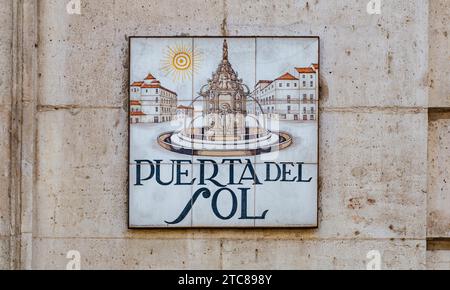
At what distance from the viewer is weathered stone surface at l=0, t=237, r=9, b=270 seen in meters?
5.09

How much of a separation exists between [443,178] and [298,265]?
1410 millimetres

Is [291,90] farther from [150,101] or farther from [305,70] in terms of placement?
[150,101]

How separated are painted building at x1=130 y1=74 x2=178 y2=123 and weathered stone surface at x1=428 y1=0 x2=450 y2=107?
2146 mm

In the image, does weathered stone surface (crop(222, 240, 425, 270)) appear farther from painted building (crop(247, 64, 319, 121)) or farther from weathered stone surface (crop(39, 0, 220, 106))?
weathered stone surface (crop(39, 0, 220, 106))

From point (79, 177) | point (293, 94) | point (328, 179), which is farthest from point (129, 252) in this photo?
point (293, 94)

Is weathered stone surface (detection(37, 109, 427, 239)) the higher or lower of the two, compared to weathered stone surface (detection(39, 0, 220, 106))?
lower

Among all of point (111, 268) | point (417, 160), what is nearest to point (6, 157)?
point (111, 268)

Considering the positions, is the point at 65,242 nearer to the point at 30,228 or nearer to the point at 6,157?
the point at 30,228

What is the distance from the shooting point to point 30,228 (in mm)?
5133

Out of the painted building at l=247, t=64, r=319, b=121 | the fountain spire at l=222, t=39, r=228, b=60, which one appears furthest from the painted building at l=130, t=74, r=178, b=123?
the painted building at l=247, t=64, r=319, b=121

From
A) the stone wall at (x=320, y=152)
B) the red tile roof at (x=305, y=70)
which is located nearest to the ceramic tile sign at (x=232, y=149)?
the red tile roof at (x=305, y=70)

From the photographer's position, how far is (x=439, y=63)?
5.27m

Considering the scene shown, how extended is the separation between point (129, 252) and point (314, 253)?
59.6 inches

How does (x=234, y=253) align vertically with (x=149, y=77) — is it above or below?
below
